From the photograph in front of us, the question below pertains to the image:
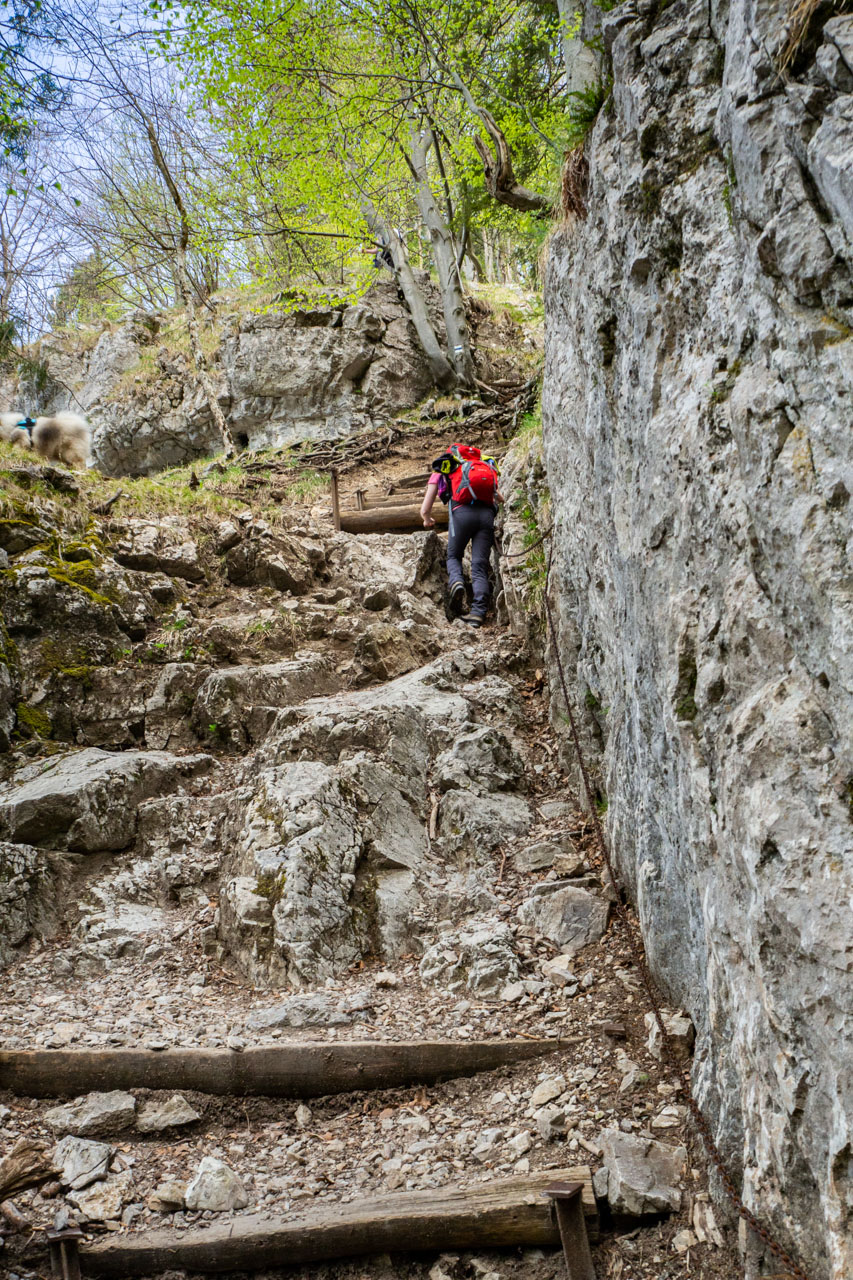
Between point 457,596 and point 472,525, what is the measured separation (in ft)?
3.27

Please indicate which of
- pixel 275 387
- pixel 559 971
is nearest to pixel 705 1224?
pixel 559 971

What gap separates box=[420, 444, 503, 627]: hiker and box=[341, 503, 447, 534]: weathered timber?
1.97 metres

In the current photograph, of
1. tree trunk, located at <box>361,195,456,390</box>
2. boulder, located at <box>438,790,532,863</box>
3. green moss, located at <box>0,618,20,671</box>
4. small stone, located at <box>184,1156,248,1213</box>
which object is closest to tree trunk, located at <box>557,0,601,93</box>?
boulder, located at <box>438,790,532,863</box>

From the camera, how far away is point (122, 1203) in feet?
12.1

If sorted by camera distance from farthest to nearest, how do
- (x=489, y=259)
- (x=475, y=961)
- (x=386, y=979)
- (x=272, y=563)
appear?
(x=489, y=259), (x=272, y=563), (x=386, y=979), (x=475, y=961)

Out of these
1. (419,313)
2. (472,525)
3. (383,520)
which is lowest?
(472,525)

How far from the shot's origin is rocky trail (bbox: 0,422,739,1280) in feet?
12.1

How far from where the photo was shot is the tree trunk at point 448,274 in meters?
18.8

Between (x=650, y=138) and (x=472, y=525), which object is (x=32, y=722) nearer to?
(x=472, y=525)

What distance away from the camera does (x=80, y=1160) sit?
12.7ft

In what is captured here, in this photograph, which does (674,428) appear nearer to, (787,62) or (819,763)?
(787,62)

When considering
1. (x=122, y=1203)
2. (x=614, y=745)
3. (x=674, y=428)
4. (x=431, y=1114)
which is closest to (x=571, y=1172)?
(x=431, y=1114)

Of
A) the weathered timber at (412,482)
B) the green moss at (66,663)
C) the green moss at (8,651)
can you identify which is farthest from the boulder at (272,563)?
the weathered timber at (412,482)

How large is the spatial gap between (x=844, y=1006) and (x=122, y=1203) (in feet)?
11.8
